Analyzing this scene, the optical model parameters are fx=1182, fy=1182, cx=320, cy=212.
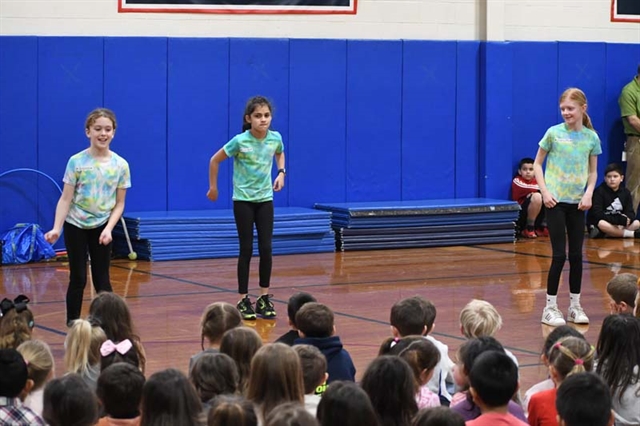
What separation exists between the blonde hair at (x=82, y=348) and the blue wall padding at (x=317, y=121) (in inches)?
351

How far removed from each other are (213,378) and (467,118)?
36.9 ft

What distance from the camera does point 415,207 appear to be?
14406 mm

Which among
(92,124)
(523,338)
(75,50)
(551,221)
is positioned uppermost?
(75,50)

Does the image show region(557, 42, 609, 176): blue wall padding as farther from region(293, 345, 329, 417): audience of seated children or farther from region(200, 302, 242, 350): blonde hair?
region(293, 345, 329, 417): audience of seated children

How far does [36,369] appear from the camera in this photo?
499 cm

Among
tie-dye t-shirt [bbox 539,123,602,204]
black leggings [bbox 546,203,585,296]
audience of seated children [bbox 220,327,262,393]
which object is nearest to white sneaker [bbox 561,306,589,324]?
black leggings [bbox 546,203,585,296]

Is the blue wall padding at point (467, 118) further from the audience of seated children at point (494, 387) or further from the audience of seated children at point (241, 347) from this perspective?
the audience of seated children at point (494, 387)

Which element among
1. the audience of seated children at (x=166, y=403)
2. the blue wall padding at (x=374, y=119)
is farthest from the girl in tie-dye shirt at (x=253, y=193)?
A: the audience of seated children at (x=166, y=403)

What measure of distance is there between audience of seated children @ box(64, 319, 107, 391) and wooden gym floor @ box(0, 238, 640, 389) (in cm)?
182

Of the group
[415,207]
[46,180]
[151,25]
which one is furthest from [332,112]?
[46,180]

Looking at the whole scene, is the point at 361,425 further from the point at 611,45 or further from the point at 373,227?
the point at 611,45

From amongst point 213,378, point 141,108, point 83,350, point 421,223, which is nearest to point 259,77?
point 141,108

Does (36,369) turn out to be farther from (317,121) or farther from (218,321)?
(317,121)

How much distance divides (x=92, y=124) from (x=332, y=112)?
664 centimetres
